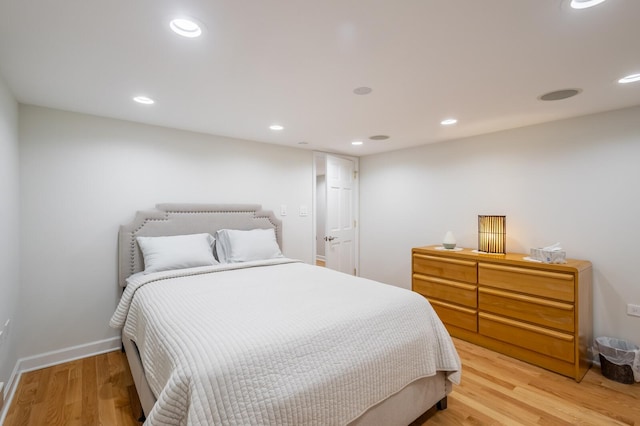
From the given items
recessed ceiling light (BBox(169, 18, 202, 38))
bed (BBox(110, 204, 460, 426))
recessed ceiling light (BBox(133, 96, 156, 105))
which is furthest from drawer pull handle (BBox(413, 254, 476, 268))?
recessed ceiling light (BBox(133, 96, 156, 105))

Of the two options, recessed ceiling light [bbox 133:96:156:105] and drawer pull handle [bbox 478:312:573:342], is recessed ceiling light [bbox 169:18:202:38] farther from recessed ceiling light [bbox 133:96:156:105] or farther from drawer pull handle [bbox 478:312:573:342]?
drawer pull handle [bbox 478:312:573:342]

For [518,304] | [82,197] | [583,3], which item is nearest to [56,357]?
[82,197]

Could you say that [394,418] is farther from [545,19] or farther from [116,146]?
[116,146]

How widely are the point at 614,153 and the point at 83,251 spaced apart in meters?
4.73

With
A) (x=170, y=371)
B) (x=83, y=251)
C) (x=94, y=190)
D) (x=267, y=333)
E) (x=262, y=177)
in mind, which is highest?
(x=262, y=177)

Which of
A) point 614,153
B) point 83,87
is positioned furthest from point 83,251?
point 614,153

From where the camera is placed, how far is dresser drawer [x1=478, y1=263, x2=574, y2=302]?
Result: 2385 millimetres

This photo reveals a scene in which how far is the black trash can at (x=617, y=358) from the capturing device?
7.55 feet

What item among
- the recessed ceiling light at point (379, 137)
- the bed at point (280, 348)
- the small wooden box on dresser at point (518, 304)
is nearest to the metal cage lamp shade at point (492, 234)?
the small wooden box on dresser at point (518, 304)

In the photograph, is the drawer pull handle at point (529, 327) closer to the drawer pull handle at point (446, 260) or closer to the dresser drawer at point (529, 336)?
the dresser drawer at point (529, 336)

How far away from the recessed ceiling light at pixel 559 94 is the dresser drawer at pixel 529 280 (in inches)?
54.2

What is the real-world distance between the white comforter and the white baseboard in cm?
88

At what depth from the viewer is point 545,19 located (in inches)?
52.4

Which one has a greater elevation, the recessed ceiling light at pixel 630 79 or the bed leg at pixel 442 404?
the recessed ceiling light at pixel 630 79
